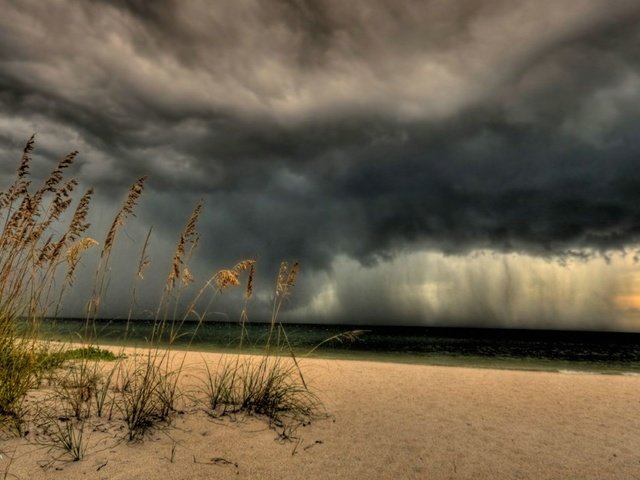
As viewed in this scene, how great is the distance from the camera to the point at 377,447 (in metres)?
4.00

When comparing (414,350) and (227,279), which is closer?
(227,279)

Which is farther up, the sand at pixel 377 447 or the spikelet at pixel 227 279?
the spikelet at pixel 227 279

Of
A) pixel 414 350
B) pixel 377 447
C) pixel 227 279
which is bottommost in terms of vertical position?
pixel 414 350

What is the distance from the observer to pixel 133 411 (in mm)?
3736

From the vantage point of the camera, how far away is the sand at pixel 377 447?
3.26 metres

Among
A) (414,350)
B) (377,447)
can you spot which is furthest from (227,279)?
(414,350)

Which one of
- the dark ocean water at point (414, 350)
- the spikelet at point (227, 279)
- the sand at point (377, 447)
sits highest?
the spikelet at point (227, 279)

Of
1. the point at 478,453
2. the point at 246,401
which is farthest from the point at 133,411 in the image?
the point at 478,453

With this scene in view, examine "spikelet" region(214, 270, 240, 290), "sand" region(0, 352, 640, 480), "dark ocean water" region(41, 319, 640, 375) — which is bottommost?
"dark ocean water" region(41, 319, 640, 375)

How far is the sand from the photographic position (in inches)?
128

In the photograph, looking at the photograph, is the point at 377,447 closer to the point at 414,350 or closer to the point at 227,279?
the point at 227,279

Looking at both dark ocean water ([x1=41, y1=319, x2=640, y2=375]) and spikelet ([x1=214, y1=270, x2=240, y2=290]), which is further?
dark ocean water ([x1=41, y1=319, x2=640, y2=375])

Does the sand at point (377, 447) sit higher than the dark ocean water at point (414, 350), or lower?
higher

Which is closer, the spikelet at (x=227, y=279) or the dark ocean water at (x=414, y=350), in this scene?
the spikelet at (x=227, y=279)
